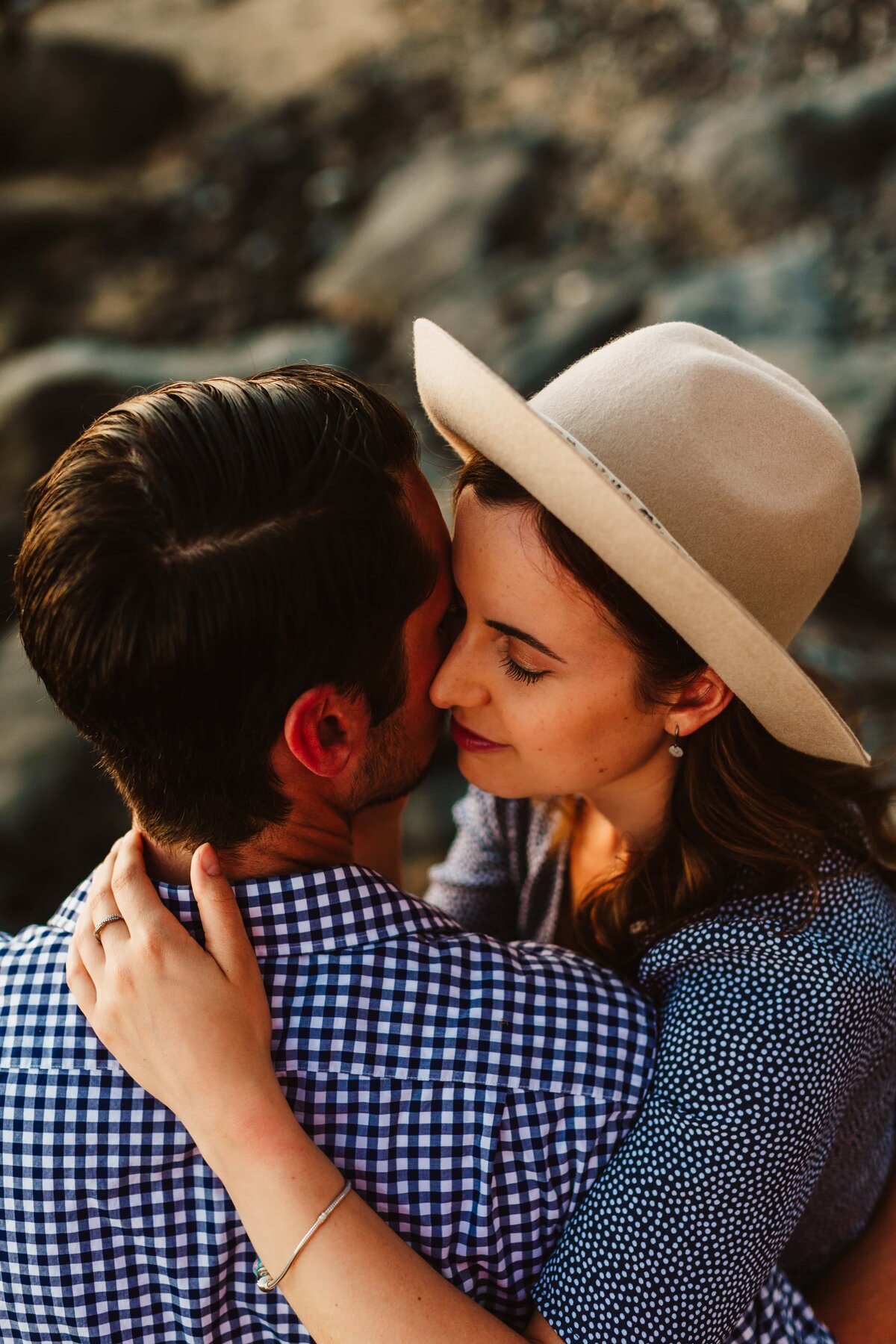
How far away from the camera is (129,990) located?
Answer: 1568 millimetres

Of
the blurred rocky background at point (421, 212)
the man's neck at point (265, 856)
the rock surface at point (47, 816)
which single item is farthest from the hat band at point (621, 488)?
the rock surface at point (47, 816)

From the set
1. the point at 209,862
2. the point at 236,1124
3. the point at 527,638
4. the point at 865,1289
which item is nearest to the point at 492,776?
the point at 527,638

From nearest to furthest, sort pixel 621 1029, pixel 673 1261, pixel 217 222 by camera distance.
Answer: pixel 673 1261 < pixel 621 1029 < pixel 217 222

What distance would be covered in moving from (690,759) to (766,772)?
15 centimetres

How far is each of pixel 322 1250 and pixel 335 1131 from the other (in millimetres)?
172

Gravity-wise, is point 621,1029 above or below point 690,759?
below

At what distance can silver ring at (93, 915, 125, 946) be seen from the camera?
1667mm

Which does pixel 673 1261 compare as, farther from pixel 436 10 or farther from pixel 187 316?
pixel 436 10

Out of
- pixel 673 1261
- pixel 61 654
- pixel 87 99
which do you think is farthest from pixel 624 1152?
pixel 87 99

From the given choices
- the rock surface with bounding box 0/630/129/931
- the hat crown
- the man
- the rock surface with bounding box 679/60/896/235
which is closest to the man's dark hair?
the man

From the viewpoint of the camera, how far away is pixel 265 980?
165 centimetres

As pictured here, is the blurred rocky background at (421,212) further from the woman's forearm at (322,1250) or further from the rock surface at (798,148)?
the woman's forearm at (322,1250)

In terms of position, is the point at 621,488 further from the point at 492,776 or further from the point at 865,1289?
the point at 865,1289

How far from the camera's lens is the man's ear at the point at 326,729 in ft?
5.59
